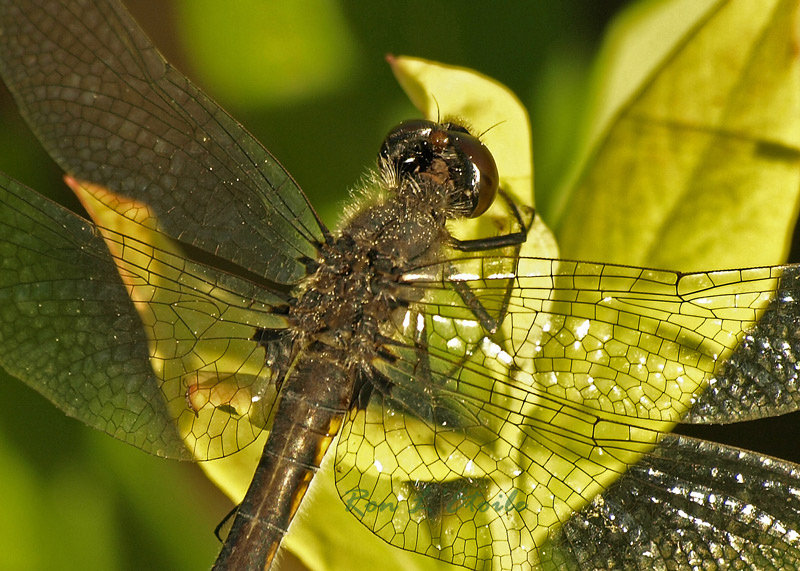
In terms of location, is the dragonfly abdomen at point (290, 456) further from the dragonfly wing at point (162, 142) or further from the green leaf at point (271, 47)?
the green leaf at point (271, 47)

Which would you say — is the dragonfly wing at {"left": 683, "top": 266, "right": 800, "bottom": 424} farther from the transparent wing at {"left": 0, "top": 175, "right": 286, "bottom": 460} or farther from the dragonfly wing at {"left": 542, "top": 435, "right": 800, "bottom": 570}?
the transparent wing at {"left": 0, "top": 175, "right": 286, "bottom": 460}

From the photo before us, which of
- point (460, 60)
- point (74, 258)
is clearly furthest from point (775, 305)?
point (74, 258)

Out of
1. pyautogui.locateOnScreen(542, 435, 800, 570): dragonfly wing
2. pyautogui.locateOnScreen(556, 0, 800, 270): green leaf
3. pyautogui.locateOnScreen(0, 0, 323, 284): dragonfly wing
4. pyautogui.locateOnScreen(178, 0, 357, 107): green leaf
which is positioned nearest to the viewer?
pyautogui.locateOnScreen(542, 435, 800, 570): dragonfly wing

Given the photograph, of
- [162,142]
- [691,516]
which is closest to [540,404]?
[691,516]

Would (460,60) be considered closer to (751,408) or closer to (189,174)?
(189,174)

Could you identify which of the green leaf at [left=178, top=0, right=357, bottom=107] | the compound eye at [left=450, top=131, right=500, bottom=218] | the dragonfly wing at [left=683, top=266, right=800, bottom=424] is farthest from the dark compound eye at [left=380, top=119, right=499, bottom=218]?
the dragonfly wing at [left=683, top=266, right=800, bottom=424]

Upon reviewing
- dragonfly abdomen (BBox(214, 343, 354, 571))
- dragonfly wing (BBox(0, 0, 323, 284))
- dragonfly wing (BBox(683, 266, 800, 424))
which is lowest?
dragonfly abdomen (BBox(214, 343, 354, 571))

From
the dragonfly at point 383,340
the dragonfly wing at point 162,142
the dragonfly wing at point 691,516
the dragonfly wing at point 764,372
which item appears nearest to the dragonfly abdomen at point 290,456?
the dragonfly at point 383,340

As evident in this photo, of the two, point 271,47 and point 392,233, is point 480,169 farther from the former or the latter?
point 271,47
